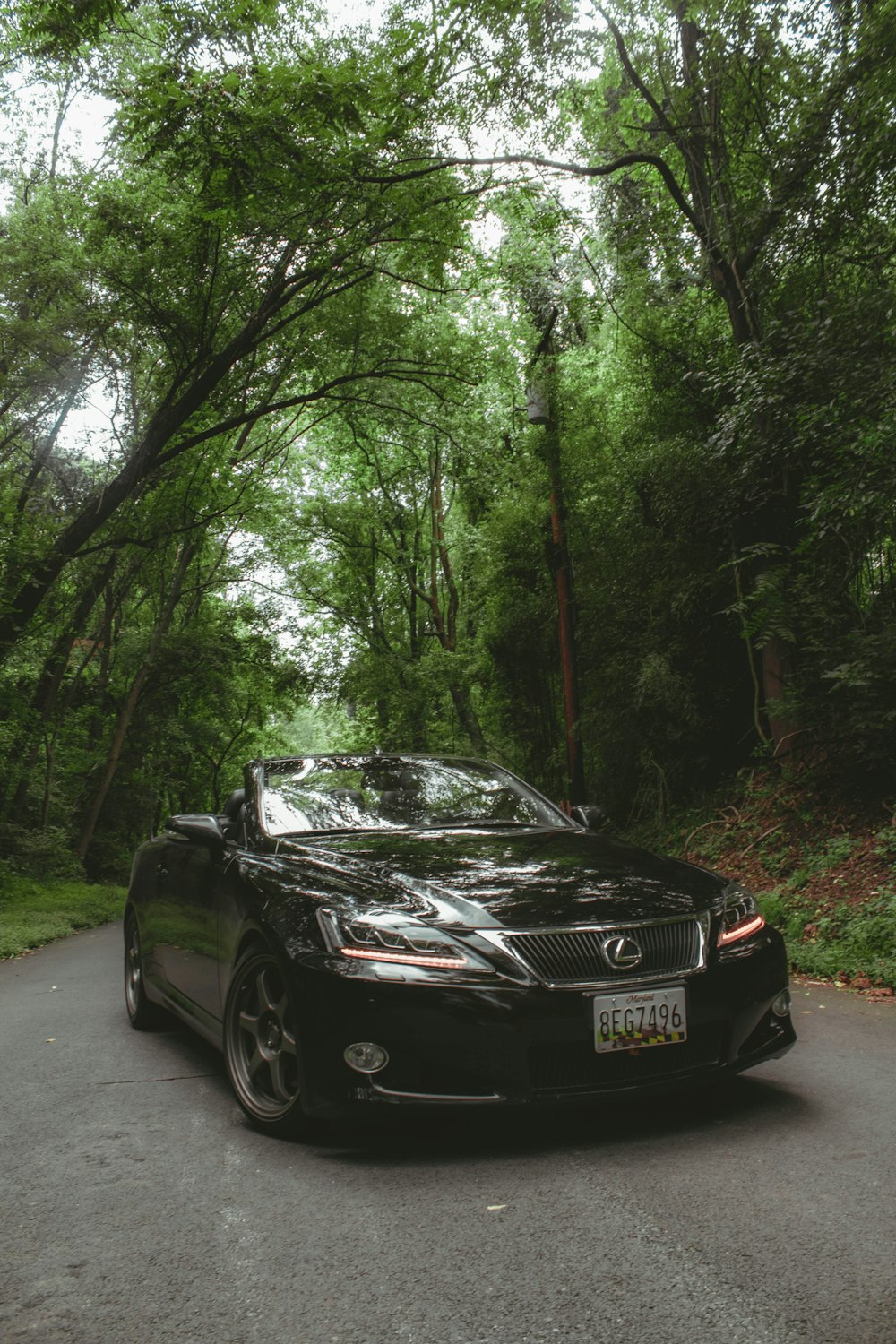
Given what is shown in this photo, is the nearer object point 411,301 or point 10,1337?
point 10,1337

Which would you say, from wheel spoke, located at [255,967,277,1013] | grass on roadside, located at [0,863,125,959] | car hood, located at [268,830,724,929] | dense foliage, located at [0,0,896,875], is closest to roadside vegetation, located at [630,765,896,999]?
dense foliage, located at [0,0,896,875]

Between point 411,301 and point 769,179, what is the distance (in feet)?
25.1

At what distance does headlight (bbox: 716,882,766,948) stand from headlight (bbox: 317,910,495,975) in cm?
98

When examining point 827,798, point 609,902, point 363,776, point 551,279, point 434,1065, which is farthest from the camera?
point 551,279

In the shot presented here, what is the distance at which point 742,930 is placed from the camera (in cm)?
391

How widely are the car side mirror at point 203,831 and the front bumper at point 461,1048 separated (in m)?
1.41

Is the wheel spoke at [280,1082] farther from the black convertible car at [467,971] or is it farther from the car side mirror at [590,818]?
the car side mirror at [590,818]

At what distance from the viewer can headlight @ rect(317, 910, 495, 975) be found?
341 centimetres

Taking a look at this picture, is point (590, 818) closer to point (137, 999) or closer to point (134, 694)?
point (137, 999)

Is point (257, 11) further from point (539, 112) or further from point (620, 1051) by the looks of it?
point (620, 1051)

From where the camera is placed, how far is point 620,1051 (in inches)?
134

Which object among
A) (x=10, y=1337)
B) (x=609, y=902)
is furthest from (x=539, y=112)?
(x=10, y=1337)

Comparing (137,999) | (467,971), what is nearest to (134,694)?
(137,999)

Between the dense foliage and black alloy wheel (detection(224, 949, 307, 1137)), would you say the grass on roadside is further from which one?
black alloy wheel (detection(224, 949, 307, 1137))
